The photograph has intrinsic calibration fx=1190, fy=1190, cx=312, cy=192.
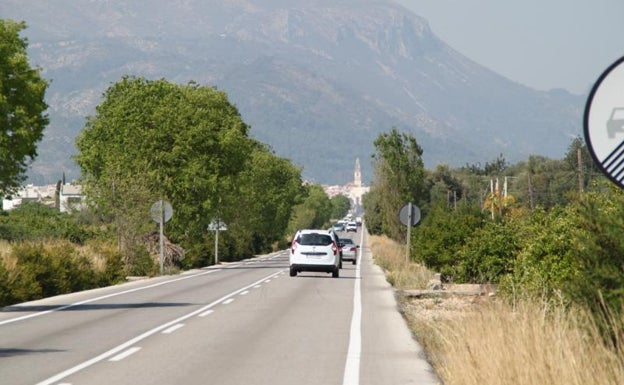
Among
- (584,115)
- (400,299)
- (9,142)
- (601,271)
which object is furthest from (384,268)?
(584,115)

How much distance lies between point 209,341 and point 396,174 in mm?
47717

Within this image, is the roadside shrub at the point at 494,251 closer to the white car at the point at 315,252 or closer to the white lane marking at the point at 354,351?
the white lane marking at the point at 354,351

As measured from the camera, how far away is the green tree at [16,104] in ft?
200

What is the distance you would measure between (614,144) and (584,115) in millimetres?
244

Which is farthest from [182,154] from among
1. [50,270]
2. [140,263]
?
[50,270]

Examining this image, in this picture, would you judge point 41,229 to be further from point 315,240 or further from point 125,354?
point 125,354

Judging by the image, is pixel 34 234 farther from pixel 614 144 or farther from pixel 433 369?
pixel 614 144

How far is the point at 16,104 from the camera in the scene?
6259cm

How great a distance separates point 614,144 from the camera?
5.81 meters

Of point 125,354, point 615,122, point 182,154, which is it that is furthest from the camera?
point 182,154

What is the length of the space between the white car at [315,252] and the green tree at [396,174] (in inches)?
820

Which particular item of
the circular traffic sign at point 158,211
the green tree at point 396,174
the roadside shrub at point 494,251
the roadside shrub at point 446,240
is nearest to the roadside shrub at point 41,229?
the circular traffic sign at point 158,211

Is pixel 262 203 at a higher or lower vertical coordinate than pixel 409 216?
higher

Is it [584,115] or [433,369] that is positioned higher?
[584,115]
